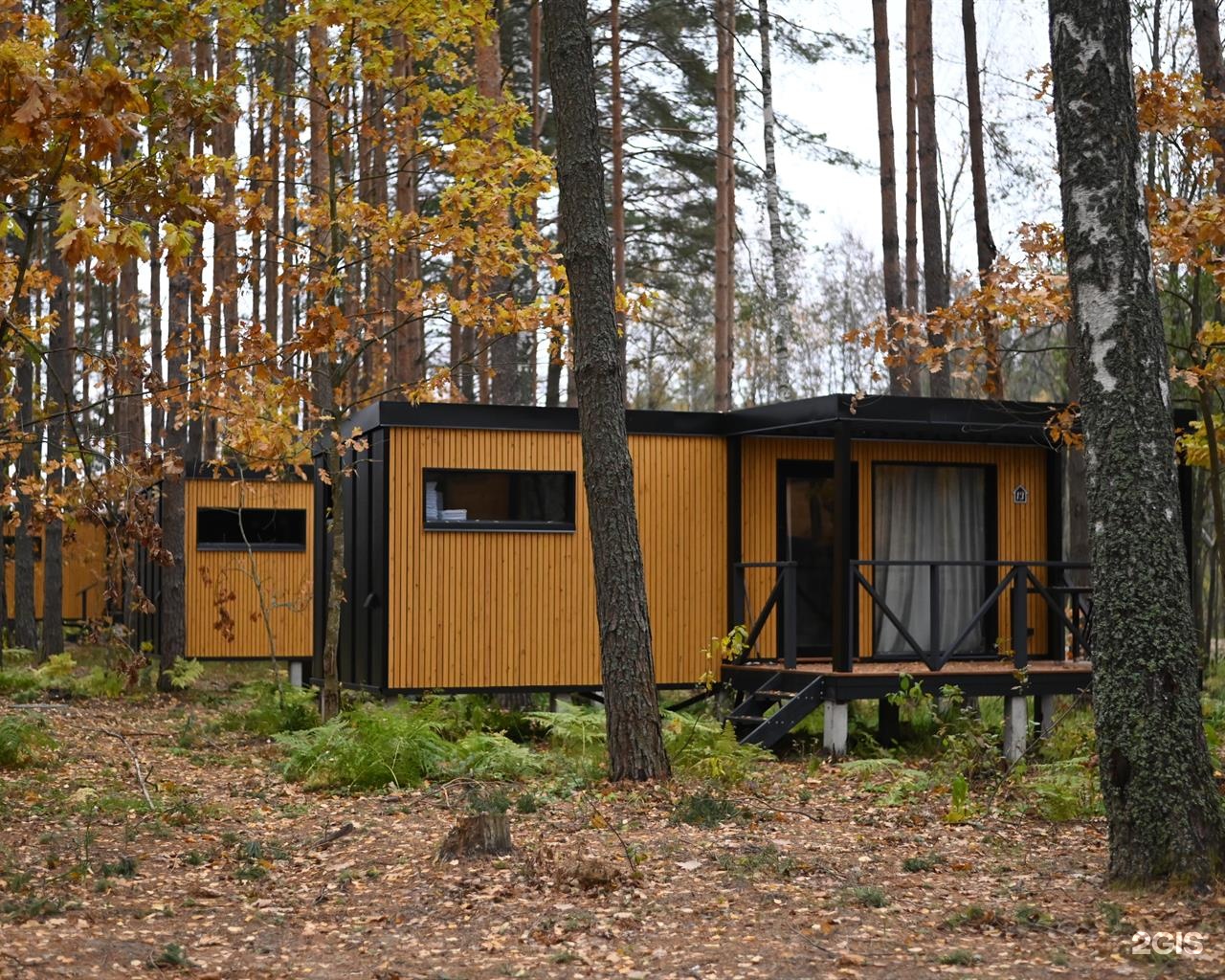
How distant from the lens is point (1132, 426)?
6062 millimetres

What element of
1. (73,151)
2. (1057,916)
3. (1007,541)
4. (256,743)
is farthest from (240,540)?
(1057,916)

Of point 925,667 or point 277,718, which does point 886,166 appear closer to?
point 925,667

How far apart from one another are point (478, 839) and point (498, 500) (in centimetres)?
619

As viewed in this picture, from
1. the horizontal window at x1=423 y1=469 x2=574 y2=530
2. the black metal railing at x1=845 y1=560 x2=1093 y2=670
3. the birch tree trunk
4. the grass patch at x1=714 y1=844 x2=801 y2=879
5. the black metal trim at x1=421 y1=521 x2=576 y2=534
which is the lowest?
the grass patch at x1=714 y1=844 x2=801 y2=879

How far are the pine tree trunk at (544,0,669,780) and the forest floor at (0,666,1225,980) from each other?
0.53 metres

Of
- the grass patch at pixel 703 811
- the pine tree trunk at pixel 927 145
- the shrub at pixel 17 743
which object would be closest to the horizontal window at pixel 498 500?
the shrub at pixel 17 743

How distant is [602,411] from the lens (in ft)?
29.7

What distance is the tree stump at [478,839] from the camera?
23.4ft

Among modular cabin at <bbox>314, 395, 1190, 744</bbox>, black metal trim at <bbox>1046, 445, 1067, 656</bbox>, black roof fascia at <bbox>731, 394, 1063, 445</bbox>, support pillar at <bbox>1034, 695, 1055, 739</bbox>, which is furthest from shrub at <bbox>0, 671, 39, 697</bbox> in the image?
black metal trim at <bbox>1046, 445, 1067, 656</bbox>

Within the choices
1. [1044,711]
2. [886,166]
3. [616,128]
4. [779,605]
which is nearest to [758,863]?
[779,605]

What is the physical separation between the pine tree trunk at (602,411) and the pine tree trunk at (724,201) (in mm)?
9260

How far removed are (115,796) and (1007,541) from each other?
874 centimetres

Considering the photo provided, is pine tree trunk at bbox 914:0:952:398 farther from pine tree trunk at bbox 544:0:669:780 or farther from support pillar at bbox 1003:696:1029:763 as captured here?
pine tree trunk at bbox 544:0:669:780

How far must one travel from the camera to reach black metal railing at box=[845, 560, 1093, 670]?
12.3 meters
